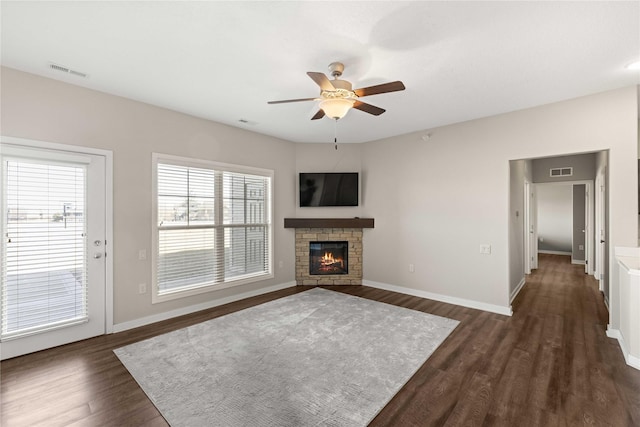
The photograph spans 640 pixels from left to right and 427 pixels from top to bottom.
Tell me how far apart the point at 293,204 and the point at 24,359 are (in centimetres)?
407

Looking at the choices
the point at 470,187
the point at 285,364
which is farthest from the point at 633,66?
the point at 285,364

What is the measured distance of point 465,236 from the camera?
14.4 ft

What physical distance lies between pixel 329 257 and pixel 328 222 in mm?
797

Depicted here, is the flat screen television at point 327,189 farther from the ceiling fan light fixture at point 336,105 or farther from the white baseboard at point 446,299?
the ceiling fan light fixture at point 336,105

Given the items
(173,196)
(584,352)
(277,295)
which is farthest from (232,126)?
(584,352)

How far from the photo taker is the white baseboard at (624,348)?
101 inches

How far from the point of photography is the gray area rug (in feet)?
6.63

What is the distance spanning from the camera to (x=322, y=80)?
2.26m

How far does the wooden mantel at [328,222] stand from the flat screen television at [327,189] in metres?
0.33

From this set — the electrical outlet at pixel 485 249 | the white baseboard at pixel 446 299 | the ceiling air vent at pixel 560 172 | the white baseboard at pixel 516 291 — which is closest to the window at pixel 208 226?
the white baseboard at pixel 446 299

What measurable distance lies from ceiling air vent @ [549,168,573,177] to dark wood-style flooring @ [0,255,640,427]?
11.9ft

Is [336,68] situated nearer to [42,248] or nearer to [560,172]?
[42,248]

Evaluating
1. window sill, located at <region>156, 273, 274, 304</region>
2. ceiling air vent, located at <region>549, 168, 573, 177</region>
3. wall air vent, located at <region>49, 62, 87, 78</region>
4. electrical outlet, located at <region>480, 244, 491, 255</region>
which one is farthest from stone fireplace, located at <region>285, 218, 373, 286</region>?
ceiling air vent, located at <region>549, 168, 573, 177</region>

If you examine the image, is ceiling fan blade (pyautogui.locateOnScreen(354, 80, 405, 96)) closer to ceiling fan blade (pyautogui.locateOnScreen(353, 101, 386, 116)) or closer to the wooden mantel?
ceiling fan blade (pyautogui.locateOnScreen(353, 101, 386, 116))
